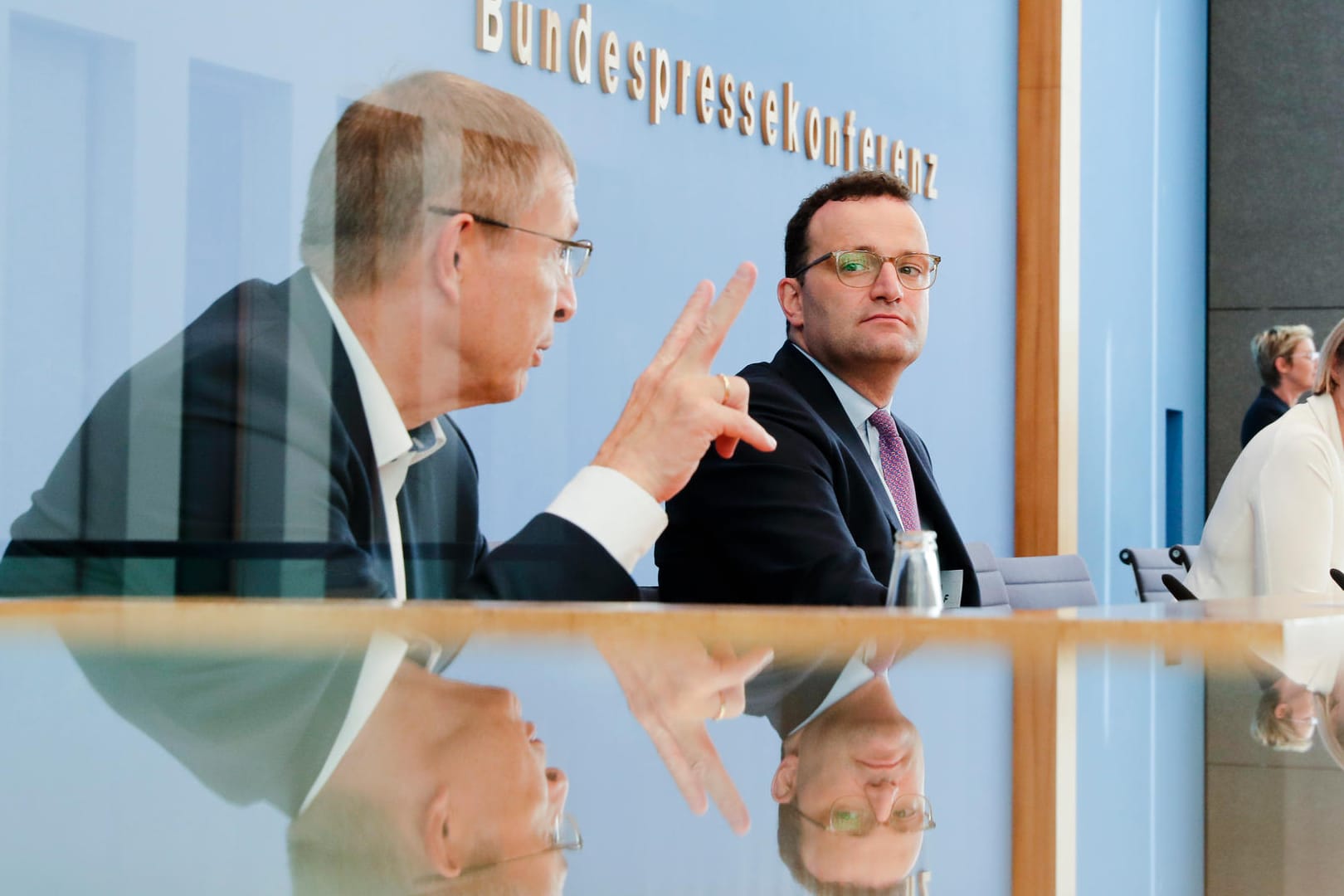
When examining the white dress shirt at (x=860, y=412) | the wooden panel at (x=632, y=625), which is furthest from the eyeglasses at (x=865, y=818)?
the white dress shirt at (x=860, y=412)

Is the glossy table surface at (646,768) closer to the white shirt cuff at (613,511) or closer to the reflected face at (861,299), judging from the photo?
the white shirt cuff at (613,511)

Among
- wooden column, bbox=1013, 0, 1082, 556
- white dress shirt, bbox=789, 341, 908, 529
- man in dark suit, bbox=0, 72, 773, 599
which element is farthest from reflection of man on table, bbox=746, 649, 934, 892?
wooden column, bbox=1013, 0, 1082, 556

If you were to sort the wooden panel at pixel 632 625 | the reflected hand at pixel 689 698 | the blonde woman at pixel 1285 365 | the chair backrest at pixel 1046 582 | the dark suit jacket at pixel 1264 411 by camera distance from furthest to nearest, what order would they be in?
1. the blonde woman at pixel 1285 365
2. the dark suit jacket at pixel 1264 411
3. the chair backrest at pixel 1046 582
4. the wooden panel at pixel 632 625
5. the reflected hand at pixel 689 698

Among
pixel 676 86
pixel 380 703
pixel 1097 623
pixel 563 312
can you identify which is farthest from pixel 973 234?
pixel 380 703

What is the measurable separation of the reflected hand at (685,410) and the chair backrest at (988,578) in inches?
72.2

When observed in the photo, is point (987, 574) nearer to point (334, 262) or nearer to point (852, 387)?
point (852, 387)

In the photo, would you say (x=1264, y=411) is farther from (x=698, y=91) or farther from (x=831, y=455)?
(x=831, y=455)

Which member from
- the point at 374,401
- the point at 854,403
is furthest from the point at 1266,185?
the point at 374,401

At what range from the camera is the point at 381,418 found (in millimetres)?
1989

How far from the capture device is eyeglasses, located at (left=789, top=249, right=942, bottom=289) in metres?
2.45

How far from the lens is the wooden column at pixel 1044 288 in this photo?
270 inches

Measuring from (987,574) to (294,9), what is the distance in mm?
2335

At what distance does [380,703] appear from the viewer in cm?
62

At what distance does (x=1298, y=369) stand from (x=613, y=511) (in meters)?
4.44
